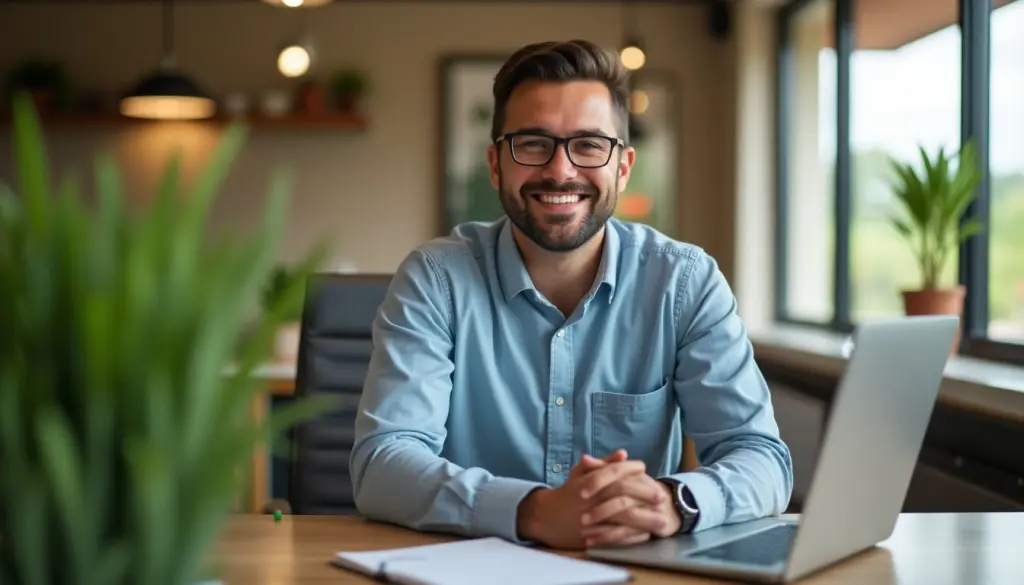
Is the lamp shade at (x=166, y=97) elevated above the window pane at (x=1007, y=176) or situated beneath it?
elevated above

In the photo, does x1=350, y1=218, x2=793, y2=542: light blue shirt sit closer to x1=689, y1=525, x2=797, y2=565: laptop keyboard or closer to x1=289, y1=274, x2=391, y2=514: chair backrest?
x1=689, y1=525, x2=797, y2=565: laptop keyboard

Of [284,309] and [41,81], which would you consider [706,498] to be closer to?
[284,309]

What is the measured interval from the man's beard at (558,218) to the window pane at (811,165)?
3.44 m

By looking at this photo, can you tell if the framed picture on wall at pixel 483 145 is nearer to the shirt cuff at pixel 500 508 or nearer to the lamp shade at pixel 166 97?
the lamp shade at pixel 166 97

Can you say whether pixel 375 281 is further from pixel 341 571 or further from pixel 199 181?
pixel 199 181

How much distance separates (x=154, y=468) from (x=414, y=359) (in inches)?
44.6

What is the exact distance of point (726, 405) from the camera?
69.9 inches

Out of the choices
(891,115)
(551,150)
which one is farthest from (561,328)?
(891,115)

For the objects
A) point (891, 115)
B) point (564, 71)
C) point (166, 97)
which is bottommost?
point (564, 71)

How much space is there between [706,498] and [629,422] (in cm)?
38

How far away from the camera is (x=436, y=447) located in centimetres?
176

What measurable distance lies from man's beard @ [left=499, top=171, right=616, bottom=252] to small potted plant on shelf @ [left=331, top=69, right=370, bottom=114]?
459 centimetres

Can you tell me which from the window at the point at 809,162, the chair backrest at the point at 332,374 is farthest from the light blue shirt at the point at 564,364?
the window at the point at 809,162

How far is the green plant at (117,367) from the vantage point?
0.68 metres
